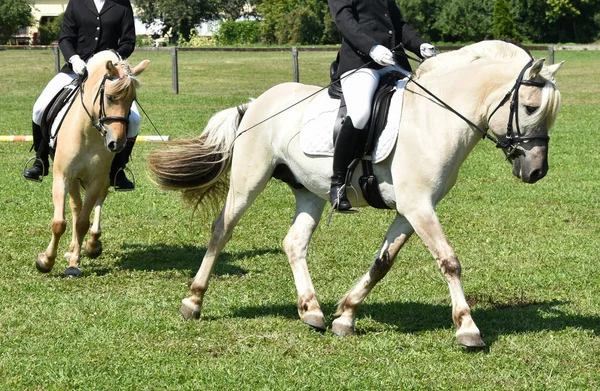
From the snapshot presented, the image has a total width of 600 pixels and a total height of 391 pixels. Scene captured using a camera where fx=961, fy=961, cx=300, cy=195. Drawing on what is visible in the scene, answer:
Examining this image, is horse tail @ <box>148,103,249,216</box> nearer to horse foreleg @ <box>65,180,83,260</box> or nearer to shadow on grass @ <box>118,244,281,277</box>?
shadow on grass @ <box>118,244,281,277</box>

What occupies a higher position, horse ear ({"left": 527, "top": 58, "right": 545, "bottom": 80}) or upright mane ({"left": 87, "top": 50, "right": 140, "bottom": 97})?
horse ear ({"left": 527, "top": 58, "right": 545, "bottom": 80})

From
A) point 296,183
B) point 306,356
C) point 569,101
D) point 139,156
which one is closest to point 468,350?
point 306,356

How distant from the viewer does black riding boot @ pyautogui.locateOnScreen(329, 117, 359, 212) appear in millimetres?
6562

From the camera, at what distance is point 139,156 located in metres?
16.7

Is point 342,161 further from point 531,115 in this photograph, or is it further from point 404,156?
point 531,115

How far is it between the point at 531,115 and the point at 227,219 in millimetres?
2447

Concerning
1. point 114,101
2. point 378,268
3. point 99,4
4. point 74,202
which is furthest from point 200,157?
point 99,4

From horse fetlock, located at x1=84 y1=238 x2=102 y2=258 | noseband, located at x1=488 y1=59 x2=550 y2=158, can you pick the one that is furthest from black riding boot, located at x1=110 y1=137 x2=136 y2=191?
noseband, located at x1=488 y1=59 x2=550 y2=158

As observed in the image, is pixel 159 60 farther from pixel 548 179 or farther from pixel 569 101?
pixel 548 179

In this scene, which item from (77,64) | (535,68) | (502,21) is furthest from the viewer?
(502,21)

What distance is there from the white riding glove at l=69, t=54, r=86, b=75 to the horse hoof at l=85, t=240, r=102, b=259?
1.76m

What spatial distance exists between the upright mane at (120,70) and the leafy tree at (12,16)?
5401cm

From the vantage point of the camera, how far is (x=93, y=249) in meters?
9.45

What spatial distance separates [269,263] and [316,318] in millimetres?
2450
